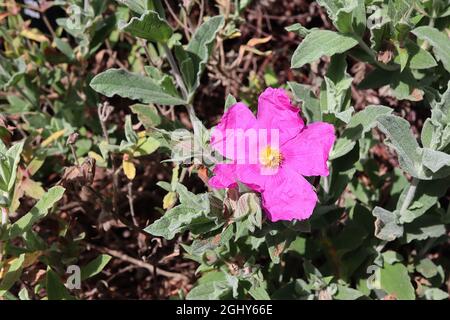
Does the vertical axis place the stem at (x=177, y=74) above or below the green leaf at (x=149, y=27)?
below

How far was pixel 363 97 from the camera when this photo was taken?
104 inches

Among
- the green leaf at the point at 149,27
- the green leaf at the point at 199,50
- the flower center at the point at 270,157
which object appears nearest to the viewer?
the flower center at the point at 270,157

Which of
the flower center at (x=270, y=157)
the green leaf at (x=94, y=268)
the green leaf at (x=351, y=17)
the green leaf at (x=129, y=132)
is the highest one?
the green leaf at (x=351, y=17)

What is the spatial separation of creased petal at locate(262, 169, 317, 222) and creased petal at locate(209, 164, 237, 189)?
10 cm

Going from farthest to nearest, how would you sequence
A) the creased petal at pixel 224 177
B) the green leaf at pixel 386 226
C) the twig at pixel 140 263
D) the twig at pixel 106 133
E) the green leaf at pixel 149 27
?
1. the twig at pixel 140 263
2. the twig at pixel 106 133
3. the green leaf at pixel 386 226
4. the green leaf at pixel 149 27
5. the creased petal at pixel 224 177

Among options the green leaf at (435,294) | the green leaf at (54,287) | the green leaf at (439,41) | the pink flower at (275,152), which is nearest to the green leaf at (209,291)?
the green leaf at (54,287)

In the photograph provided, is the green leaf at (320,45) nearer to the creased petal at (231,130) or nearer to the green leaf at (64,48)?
the creased petal at (231,130)

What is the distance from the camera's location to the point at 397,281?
2.04m

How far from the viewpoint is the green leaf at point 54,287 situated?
1.90 metres

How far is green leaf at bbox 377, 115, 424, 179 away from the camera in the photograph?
1612mm

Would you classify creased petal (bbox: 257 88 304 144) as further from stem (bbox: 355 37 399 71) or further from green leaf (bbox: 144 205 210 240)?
stem (bbox: 355 37 399 71)

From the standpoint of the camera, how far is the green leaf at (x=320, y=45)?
5.67 ft

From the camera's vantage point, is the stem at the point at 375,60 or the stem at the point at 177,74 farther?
the stem at the point at 177,74
